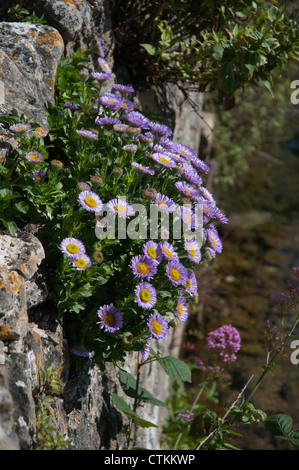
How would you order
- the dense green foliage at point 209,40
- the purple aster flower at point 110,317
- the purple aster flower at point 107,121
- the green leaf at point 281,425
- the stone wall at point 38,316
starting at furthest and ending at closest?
the dense green foliage at point 209,40
the purple aster flower at point 107,121
the green leaf at point 281,425
the purple aster flower at point 110,317
the stone wall at point 38,316

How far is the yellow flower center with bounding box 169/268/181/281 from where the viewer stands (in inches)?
71.2

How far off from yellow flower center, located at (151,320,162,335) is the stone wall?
13.5 inches

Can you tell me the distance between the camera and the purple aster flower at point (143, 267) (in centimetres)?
175

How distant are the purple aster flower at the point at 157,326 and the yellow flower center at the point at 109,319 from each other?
0.43 feet

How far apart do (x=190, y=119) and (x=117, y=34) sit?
55.9 inches

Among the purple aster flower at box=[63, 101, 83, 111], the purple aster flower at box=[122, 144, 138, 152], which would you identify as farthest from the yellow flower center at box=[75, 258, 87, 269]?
the purple aster flower at box=[63, 101, 83, 111]

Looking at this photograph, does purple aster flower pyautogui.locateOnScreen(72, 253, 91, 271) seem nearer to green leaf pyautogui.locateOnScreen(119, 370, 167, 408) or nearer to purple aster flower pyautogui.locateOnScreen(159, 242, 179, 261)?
purple aster flower pyautogui.locateOnScreen(159, 242, 179, 261)

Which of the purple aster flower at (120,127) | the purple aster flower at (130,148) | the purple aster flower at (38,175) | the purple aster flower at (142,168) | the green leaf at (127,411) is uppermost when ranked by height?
the purple aster flower at (120,127)

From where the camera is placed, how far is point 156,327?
71.6 inches

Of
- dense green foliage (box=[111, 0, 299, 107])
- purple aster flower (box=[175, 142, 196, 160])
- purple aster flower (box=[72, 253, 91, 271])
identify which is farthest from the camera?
→ dense green foliage (box=[111, 0, 299, 107])

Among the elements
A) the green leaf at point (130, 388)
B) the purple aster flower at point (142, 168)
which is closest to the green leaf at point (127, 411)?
the green leaf at point (130, 388)

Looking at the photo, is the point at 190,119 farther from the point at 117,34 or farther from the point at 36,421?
the point at 36,421

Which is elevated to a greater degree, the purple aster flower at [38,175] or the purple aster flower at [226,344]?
the purple aster flower at [38,175]

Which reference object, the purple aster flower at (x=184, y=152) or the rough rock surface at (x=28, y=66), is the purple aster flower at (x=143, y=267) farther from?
the rough rock surface at (x=28, y=66)
